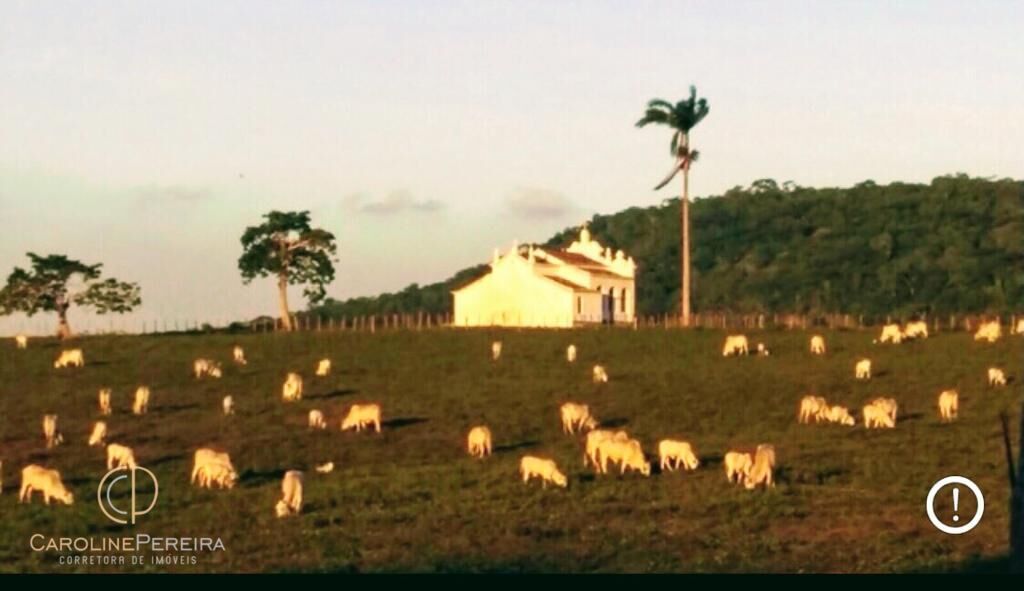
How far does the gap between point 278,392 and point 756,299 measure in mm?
87883

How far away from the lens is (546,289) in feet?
348

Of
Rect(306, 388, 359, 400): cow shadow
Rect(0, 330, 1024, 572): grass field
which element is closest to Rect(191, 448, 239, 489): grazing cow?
Rect(0, 330, 1024, 572): grass field

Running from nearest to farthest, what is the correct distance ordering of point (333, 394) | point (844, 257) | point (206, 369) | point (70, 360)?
point (333, 394) → point (206, 369) → point (70, 360) → point (844, 257)

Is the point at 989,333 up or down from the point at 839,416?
up

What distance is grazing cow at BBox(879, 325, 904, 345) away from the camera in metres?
81.1

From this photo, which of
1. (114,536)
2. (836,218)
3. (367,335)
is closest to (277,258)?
(367,335)

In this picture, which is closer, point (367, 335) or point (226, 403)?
point (226, 403)

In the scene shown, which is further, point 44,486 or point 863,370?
point 863,370

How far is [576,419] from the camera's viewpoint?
59.6 metres

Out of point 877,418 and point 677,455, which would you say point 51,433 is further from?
point 877,418

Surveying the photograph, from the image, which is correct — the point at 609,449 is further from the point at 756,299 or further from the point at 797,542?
the point at 756,299

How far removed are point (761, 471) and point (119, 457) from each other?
681 inches

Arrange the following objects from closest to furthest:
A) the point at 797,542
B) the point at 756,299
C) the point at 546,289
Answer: the point at 797,542 < the point at 546,289 < the point at 756,299

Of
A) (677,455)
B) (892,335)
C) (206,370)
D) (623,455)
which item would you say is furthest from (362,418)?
(892,335)
